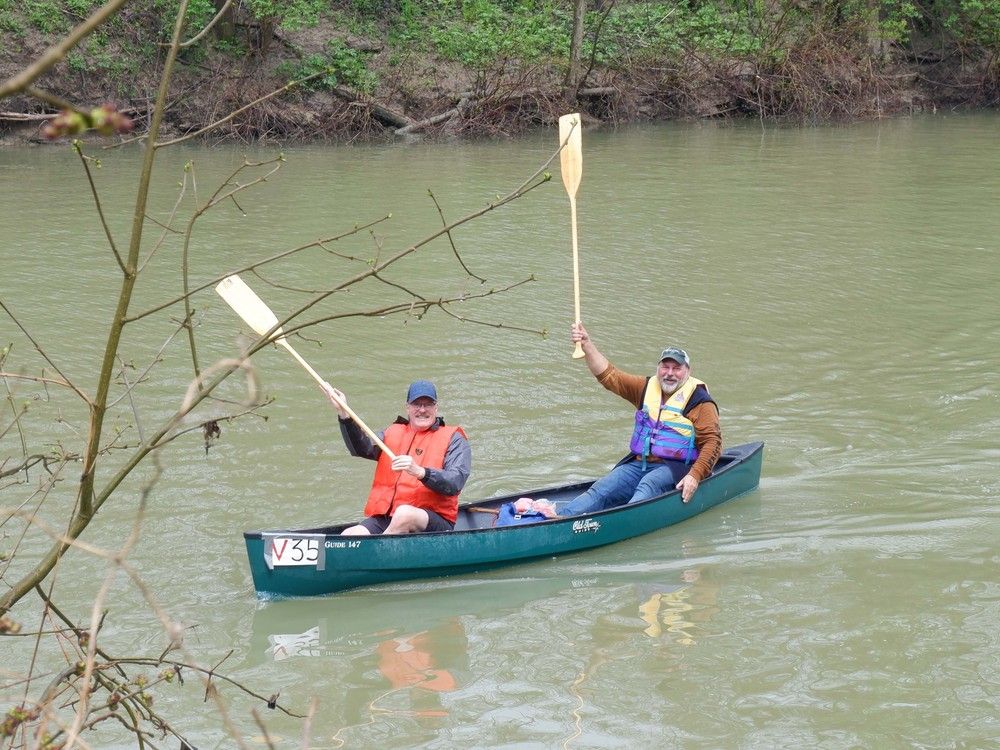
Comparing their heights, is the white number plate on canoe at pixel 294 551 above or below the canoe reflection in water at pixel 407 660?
above

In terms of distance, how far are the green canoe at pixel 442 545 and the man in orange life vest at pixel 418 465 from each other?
0.17 meters

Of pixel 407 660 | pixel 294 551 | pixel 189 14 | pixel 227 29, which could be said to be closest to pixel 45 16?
pixel 189 14

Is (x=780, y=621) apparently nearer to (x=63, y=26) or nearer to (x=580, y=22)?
(x=580, y=22)

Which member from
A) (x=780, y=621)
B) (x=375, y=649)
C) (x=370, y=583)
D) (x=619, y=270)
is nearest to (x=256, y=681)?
(x=375, y=649)

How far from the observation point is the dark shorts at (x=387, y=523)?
20.9 feet

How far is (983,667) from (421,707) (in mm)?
2351

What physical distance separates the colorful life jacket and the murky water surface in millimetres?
434

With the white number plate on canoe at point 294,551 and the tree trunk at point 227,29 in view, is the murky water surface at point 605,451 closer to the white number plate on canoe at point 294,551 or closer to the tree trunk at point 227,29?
the white number plate on canoe at point 294,551

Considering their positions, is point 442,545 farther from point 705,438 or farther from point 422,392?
point 705,438

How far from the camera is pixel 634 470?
23.5 feet

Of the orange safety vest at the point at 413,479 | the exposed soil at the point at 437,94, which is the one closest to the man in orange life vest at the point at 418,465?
the orange safety vest at the point at 413,479

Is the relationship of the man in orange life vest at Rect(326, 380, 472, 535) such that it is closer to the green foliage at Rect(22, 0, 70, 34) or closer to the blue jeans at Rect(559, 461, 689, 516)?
the blue jeans at Rect(559, 461, 689, 516)

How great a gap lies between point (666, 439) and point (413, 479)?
1.57m

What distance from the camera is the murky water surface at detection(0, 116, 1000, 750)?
5.16 meters
